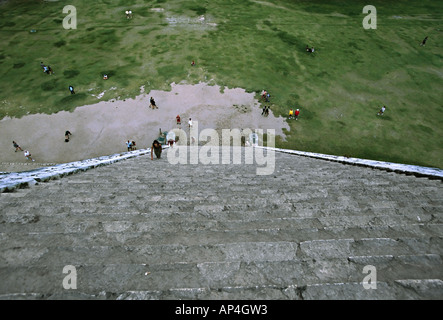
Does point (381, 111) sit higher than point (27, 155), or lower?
higher

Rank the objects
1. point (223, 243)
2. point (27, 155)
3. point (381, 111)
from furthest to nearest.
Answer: point (381, 111)
point (27, 155)
point (223, 243)

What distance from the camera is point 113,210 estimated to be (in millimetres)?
4637

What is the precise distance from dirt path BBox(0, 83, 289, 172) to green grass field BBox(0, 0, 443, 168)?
144cm

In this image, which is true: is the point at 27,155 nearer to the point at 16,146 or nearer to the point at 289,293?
the point at 16,146

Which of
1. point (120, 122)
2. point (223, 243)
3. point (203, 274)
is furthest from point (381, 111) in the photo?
point (203, 274)

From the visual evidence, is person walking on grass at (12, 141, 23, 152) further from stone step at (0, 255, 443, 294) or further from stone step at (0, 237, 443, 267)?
stone step at (0, 255, 443, 294)

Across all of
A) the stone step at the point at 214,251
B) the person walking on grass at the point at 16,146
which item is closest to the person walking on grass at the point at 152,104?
the person walking on grass at the point at 16,146

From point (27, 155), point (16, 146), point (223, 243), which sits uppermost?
point (223, 243)

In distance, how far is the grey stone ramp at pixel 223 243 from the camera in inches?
92.8

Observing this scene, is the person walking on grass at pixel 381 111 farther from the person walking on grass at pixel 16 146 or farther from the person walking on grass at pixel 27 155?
the person walking on grass at pixel 16 146

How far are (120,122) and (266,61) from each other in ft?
60.5

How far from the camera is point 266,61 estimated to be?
87.5 feet
